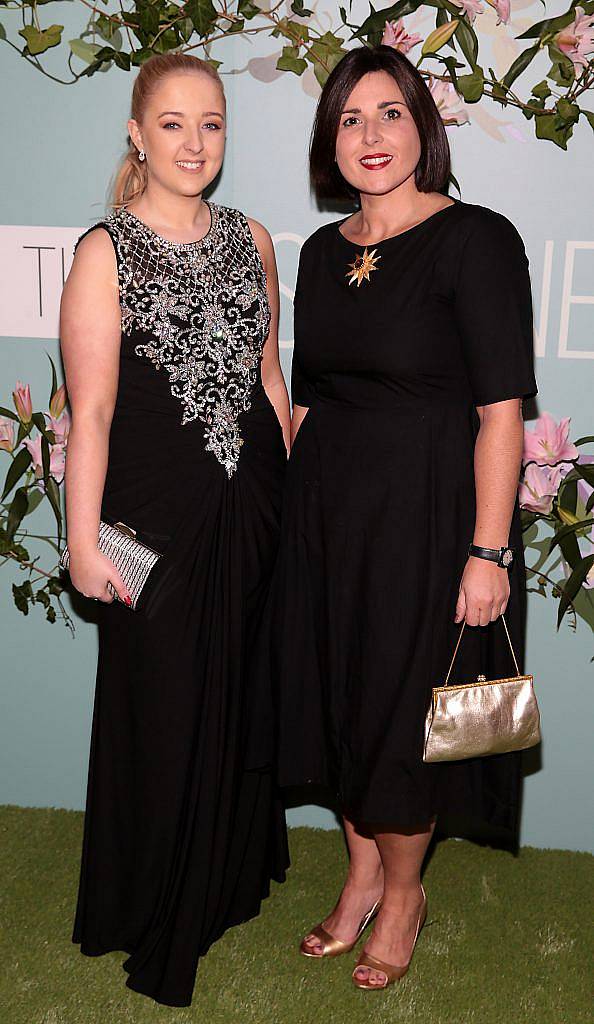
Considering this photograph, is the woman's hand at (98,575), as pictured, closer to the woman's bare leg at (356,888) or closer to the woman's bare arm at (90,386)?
the woman's bare arm at (90,386)

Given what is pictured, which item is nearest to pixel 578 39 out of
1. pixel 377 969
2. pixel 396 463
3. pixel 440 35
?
pixel 440 35

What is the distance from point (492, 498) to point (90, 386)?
0.74 m

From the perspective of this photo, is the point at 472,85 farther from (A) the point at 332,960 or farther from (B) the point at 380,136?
(A) the point at 332,960

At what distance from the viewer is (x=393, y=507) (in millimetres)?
1853

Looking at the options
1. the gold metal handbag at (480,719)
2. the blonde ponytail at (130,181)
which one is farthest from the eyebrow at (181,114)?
the gold metal handbag at (480,719)

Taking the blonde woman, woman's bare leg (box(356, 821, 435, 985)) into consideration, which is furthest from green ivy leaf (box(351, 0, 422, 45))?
woman's bare leg (box(356, 821, 435, 985))

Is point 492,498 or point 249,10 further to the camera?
point 249,10

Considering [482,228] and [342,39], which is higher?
[342,39]

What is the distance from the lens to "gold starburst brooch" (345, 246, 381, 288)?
6.09 ft

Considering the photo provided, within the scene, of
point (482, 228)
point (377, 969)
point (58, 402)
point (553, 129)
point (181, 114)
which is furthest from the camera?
point (58, 402)

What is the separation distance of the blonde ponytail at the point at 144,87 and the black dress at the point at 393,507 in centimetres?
36

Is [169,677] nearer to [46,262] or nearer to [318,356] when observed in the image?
[318,356]

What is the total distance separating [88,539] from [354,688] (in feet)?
1.87

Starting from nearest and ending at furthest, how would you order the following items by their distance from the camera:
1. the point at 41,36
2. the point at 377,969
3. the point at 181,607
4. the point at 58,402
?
the point at 181,607
the point at 377,969
the point at 41,36
the point at 58,402
